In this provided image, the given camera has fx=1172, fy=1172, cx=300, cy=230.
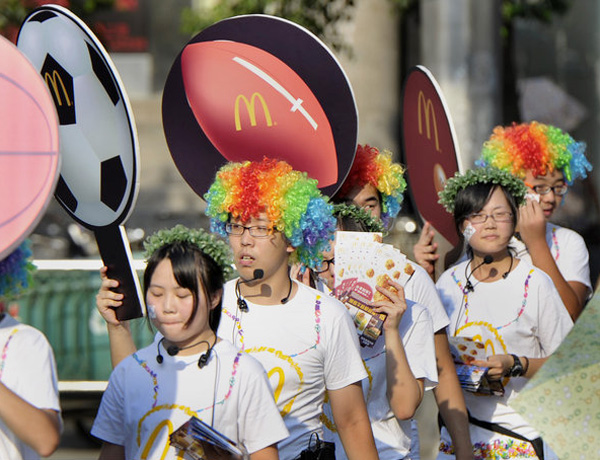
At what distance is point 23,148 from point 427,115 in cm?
265

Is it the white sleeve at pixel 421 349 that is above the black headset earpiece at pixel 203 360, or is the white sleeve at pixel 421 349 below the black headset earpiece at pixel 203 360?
below

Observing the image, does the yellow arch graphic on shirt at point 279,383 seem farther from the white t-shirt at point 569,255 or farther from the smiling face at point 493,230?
the white t-shirt at point 569,255

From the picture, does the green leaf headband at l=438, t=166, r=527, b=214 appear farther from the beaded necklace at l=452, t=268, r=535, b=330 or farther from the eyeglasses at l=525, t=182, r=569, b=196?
the eyeglasses at l=525, t=182, r=569, b=196

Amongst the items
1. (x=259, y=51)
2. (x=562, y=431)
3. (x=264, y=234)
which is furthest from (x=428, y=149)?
(x=562, y=431)

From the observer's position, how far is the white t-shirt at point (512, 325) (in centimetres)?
477

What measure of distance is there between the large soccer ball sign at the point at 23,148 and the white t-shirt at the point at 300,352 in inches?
34.2

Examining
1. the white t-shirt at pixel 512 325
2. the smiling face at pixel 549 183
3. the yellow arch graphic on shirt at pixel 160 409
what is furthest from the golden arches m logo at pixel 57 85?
the smiling face at pixel 549 183

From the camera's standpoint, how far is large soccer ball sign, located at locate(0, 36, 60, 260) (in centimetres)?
333

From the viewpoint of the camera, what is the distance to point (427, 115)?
562cm

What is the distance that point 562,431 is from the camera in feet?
10.3

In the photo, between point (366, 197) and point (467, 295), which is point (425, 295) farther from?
point (366, 197)

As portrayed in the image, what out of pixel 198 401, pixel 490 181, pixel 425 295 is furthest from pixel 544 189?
pixel 198 401

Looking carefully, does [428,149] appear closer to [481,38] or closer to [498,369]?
[498,369]

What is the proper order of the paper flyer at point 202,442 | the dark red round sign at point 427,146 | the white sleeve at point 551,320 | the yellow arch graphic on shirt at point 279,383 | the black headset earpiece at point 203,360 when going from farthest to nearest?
the dark red round sign at point 427,146 → the white sleeve at point 551,320 → the yellow arch graphic on shirt at point 279,383 → the black headset earpiece at point 203,360 → the paper flyer at point 202,442
